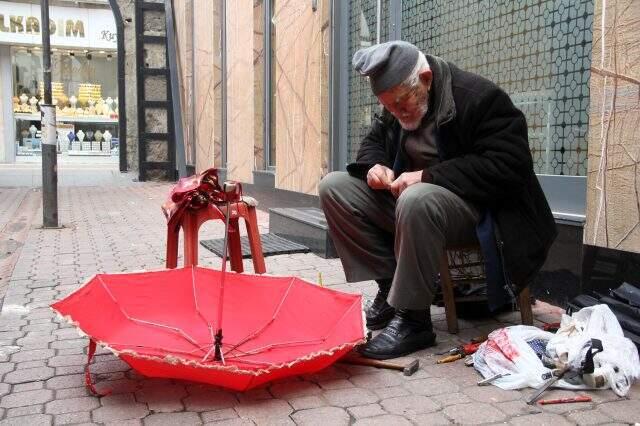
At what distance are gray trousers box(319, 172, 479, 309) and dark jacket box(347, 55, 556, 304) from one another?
0.29 feet

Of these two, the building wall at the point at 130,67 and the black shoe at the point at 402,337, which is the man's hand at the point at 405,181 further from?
the building wall at the point at 130,67

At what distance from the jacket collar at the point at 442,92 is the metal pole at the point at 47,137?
5109 mm

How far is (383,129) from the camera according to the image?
10.1ft

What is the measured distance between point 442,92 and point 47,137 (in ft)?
17.1

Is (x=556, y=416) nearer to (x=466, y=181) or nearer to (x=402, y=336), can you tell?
(x=402, y=336)

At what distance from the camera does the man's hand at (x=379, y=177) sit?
109 inches

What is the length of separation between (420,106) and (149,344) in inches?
55.8

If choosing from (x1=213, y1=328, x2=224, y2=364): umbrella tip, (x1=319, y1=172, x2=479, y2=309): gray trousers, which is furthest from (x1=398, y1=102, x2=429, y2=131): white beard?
(x1=213, y1=328, x2=224, y2=364): umbrella tip

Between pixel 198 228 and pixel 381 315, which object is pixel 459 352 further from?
pixel 198 228

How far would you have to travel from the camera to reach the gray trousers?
2.47 meters

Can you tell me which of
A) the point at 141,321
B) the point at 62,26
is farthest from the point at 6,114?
the point at 141,321

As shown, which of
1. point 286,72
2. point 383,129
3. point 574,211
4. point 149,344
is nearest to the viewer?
point 149,344

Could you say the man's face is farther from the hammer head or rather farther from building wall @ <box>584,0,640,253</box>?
the hammer head

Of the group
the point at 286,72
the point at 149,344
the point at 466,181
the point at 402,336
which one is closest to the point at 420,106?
the point at 466,181
